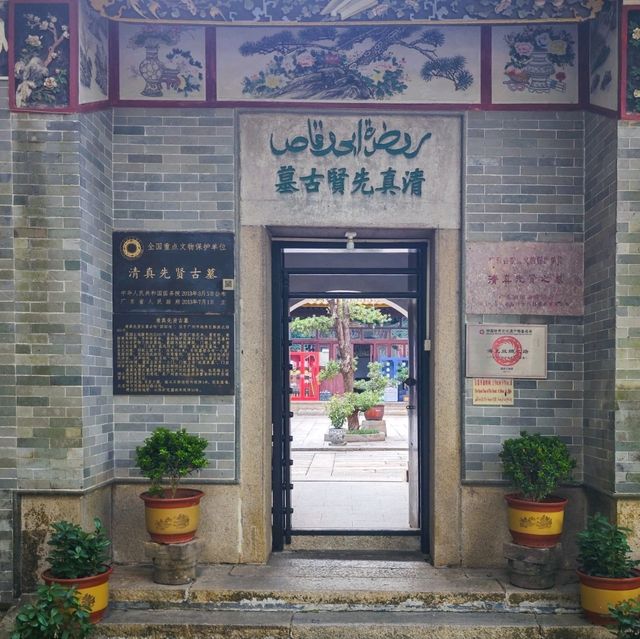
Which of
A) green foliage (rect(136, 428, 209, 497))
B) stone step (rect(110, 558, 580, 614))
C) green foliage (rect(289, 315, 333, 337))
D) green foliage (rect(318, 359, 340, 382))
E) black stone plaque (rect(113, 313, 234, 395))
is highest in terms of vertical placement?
green foliage (rect(289, 315, 333, 337))

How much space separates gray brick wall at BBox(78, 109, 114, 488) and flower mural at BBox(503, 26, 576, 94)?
3.07 meters

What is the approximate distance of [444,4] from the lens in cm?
516

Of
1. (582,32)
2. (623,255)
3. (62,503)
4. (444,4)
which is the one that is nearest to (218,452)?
(62,503)

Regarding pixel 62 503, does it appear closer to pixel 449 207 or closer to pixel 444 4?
pixel 449 207

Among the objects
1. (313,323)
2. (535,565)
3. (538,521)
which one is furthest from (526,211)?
(313,323)

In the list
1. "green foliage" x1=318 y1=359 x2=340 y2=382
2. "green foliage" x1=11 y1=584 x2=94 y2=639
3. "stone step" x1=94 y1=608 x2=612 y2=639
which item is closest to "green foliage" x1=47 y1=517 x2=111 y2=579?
"green foliage" x1=11 y1=584 x2=94 y2=639

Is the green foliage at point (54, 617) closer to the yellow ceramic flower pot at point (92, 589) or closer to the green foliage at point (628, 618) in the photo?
the yellow ceramic flower pot at point (92, 589)

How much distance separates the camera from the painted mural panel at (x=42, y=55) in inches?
201

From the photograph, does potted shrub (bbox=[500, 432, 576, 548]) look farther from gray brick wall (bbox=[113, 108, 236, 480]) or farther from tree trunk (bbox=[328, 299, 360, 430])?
tree trunk (bbox=[328, 299, 360, 430])

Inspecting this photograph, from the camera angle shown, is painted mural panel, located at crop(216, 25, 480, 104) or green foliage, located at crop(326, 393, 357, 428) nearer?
painted mural panel, located at crop(216, 25, 480, 104)

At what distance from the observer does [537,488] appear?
516 cm

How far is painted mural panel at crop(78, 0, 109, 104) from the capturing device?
5.16 metres

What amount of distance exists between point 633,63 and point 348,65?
2003mm

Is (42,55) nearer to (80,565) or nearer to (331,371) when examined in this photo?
(80,565)
